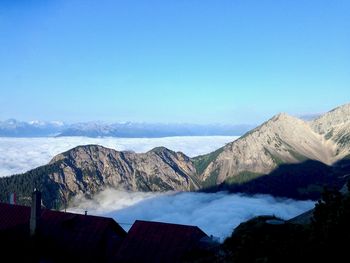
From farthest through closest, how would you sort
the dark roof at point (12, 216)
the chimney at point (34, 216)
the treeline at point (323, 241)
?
the dark roof at point (12, 216) → the chimney at point (34, 216) → the treeline at point (323, 241)

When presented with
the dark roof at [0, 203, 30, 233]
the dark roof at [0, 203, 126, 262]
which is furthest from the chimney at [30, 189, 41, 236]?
the dark roof at [0, 203, 30, 233]

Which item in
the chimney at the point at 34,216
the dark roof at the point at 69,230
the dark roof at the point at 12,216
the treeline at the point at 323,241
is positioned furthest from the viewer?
the dark roof at the point at 12,216

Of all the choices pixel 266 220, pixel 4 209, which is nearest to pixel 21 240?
pixel 4 209

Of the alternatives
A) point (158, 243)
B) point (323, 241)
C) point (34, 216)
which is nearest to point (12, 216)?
point (34, 216)

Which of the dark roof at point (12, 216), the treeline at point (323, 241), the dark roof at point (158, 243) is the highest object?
the treeline at point (323, 241)

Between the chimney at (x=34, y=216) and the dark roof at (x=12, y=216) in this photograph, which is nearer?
the chimney at (x=34, y=216)

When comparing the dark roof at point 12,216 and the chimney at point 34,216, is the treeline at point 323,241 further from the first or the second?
the dark roof at point 12,216

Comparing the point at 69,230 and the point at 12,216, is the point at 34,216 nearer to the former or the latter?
the point at 69,230

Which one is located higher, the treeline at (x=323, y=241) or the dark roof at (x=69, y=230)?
the treeline at (x=323, y=241)

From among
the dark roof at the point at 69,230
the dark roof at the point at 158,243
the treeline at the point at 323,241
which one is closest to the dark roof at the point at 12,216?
the dark roof at the point at 69,230
